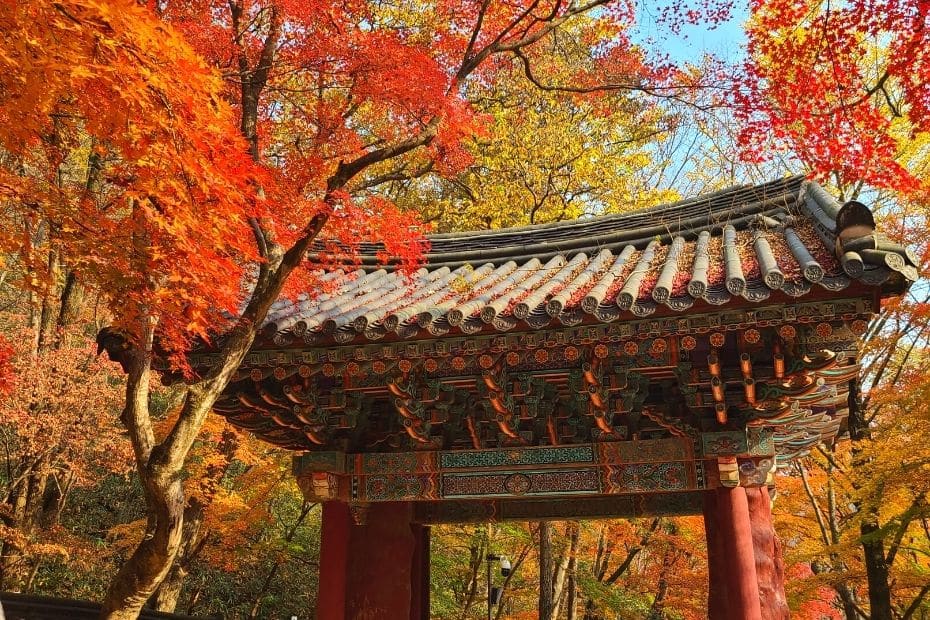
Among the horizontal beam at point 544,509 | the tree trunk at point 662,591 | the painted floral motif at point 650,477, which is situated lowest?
the tree trunk at point 662,591

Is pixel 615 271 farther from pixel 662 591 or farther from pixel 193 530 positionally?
pixel 662 591

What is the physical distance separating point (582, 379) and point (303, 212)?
284 cm

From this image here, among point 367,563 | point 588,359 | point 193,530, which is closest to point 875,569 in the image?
point 367,563

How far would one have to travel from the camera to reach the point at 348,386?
5.70 m

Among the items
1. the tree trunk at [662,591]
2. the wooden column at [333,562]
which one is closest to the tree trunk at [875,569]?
the tree trunk at [662,591]

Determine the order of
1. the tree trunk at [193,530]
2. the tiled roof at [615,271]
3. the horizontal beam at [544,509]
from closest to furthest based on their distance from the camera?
1. the tiled roof at [615,271]
2. the horizontal beam at [544,509]
3. the tree trunk at [193,530]

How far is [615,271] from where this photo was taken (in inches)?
214

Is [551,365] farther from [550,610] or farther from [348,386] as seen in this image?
[550,610]

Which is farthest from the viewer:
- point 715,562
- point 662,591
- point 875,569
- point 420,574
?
point 662,591

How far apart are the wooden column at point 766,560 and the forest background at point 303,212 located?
118 inches

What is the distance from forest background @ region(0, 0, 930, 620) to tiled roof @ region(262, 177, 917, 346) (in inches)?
15.2

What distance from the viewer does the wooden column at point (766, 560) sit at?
5766 millimetres

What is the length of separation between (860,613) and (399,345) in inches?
431

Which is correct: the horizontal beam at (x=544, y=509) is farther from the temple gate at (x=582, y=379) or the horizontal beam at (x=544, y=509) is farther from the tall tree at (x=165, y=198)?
the tall tree at (x=165, y=198)
